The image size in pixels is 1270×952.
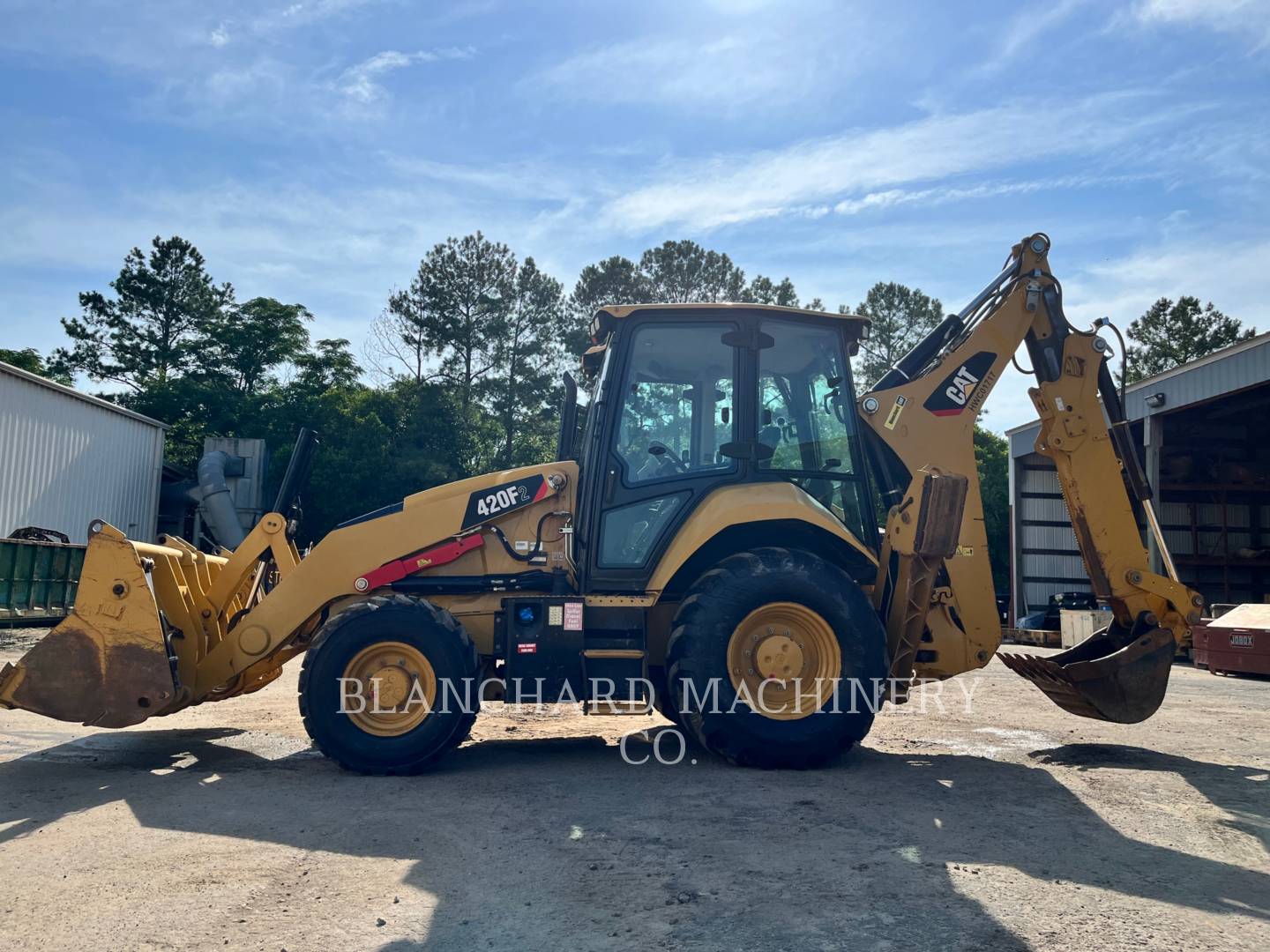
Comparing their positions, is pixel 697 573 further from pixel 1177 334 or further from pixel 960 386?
pixel 1177 334

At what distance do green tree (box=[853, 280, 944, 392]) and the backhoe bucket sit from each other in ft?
136

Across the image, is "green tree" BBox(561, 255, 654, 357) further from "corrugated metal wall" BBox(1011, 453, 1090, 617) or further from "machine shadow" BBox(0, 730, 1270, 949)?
"machine shadow" BBox(0, 730, 1270, 949)

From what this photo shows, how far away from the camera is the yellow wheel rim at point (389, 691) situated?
245 inches

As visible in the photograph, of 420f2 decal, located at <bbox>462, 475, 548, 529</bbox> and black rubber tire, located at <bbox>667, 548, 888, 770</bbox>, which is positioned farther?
420f2 decal, located at <bbox>462, 475, 548, 529</bbox>

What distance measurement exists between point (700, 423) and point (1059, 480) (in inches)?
103

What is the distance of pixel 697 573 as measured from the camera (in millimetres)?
6699

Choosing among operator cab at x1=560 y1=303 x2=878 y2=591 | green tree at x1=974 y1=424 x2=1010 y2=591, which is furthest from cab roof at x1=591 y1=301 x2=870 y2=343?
green tree at x1=974 y1=424 x2=1010 y2=591

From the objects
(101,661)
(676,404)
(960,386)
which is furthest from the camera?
(960,386)

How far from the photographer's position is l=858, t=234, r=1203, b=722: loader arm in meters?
6.63

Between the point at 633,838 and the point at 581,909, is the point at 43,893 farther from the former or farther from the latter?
the point at 633,838

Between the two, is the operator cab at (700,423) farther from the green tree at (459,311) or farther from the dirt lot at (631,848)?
the green tree at (459,311)

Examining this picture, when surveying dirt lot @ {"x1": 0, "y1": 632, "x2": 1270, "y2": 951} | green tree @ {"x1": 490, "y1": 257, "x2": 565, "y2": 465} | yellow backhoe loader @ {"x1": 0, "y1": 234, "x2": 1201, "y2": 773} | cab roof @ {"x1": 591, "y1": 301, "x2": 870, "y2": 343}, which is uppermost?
green tree @ {"x1": 490, "y1": 257, "x2": 565, "y2": 465}

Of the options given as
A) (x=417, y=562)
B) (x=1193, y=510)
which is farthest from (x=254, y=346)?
(x=417, y=562)

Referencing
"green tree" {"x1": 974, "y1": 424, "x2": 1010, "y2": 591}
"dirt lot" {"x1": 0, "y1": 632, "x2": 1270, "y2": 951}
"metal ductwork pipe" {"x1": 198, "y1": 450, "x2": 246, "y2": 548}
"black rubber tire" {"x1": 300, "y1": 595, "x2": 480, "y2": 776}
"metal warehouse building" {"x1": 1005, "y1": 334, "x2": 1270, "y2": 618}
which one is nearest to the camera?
"dirt lot" {"x1": 0, "y1": 632, "x2": 1270, "y2": 951}
